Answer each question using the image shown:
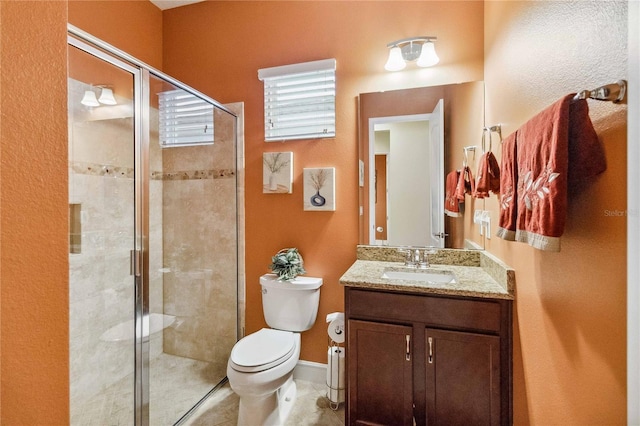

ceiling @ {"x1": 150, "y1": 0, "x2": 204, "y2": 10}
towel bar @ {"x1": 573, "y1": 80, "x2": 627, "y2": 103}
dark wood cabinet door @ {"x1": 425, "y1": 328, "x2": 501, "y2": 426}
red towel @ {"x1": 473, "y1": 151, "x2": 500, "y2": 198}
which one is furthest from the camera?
→ ceiling @ {"x1": 150, "y1": 0, "x2": 204, "y2": 10}

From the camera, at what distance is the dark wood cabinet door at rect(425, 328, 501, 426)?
130 centimetres

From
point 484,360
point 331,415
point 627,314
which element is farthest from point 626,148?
point 331,415

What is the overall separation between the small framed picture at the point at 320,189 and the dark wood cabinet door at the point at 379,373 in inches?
33.7

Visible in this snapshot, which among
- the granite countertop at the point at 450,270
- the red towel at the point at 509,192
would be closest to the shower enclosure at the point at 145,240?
the granite countertop at the point at 450,270

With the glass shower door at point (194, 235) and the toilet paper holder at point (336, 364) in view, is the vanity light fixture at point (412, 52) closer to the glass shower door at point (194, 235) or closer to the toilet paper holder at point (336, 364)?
the glass shower door at point (194, 235)

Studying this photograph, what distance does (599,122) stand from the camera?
0.71 metres

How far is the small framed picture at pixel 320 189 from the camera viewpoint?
2.00 meters

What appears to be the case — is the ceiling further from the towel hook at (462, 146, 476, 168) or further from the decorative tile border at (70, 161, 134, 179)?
the towel hook at (462, 146, 476, 168)

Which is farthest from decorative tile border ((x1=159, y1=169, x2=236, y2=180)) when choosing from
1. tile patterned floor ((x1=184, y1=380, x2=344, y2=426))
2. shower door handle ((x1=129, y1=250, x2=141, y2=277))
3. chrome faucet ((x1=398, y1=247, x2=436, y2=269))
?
tile patterned floor ((x1=184, y1=380, x2=344, y2=426))

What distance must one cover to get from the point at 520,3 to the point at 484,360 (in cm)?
160

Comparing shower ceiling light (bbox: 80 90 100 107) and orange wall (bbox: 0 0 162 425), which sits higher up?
shower ceiling light (bbox: 80 90 100 107)

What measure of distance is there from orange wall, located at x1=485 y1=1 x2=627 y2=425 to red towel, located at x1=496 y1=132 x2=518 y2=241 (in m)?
0.14

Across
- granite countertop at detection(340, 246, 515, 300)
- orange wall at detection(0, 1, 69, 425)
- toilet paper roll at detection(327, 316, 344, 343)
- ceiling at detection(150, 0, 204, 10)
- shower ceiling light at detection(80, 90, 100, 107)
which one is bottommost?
toilet paper roll at detection(327, 316, 344, 343)

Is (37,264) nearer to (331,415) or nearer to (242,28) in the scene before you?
(331,415)
